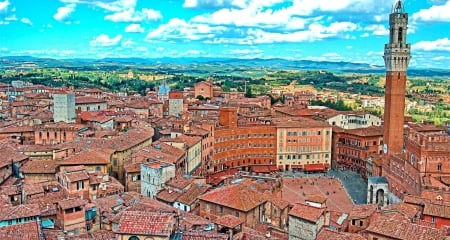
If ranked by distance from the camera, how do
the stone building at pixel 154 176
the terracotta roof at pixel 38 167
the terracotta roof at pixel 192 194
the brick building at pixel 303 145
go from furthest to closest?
the brick building at pixel 303 145, the stone building at pixel 154 176, the terracotta roof at pixel 38 167, the terracotta roof at pixel 192 194

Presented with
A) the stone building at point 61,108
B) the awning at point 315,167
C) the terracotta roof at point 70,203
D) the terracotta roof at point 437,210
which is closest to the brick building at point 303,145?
the awning at point 315,167

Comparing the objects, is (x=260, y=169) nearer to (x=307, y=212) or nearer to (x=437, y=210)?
(x=437, y=210)

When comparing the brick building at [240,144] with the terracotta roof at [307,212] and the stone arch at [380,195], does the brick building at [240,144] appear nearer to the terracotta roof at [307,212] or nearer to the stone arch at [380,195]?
the stone arch at [380,195]

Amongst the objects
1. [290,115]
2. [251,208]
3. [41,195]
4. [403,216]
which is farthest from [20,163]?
[290,115]

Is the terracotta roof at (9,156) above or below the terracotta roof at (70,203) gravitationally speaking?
above

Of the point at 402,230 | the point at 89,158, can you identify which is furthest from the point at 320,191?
the point at 402,230
